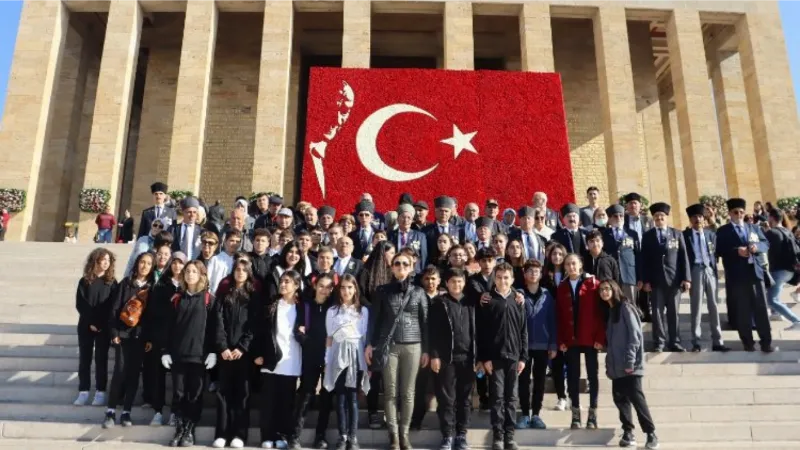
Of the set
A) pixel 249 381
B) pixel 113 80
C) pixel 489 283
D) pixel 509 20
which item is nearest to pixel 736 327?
pixel 489 283

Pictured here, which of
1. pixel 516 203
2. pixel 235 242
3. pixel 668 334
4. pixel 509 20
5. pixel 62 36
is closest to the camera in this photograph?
pixel 235 242

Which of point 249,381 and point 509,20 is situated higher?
point 509,20

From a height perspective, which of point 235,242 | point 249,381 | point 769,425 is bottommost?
point 769,425

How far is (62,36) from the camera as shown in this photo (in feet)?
63.2

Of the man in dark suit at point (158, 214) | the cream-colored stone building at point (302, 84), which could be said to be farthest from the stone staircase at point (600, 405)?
the cream-colored stone building at point (302, 84)

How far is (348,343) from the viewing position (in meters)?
5.89

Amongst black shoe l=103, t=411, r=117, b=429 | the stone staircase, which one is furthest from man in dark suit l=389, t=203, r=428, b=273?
black shoe l=103, t=411, r=117, b=429

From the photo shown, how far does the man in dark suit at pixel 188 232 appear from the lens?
8.20m

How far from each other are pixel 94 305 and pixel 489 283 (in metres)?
4.31

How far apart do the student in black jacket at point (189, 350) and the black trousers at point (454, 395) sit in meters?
2.26

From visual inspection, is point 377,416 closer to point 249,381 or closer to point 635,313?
point 249,381

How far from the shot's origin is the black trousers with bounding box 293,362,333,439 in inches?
230

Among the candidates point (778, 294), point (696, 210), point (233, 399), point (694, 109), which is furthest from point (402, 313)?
point (694, 109)

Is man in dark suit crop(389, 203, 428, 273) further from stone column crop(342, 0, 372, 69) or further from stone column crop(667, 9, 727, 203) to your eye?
stone column crop(667, 9, 727, 203)
